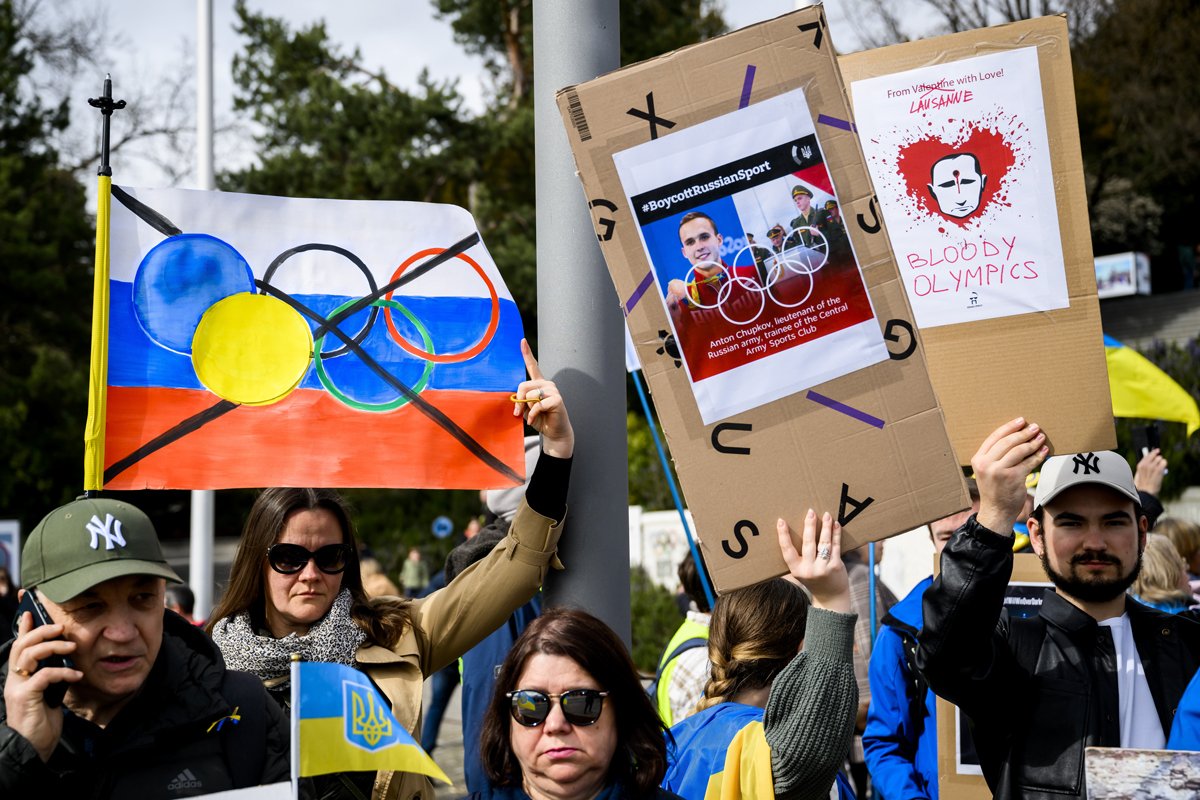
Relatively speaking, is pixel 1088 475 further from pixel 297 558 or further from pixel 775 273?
pixel 297 558

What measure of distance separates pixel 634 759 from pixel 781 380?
2.73 feet

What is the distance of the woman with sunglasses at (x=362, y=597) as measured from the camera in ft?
10.5

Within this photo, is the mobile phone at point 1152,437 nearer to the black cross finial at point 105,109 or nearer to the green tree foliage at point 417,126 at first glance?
the black cross finial at point 105,109

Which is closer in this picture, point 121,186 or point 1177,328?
point 121,186

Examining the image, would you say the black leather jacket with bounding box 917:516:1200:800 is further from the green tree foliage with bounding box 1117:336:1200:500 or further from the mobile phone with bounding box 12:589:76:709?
the green tree foliage with bounding box 1117:336:1200:500

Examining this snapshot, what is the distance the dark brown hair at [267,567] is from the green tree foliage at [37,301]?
74.8ft

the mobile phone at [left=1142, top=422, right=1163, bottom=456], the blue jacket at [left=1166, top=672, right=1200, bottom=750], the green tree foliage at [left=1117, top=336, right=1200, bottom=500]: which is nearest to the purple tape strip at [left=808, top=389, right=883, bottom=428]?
the blue jacket at [left=1166, top=672, right=1200, bottom=750]

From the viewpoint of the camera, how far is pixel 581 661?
2.74 meters

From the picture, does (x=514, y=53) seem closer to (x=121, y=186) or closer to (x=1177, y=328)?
(x=1177, y=328)

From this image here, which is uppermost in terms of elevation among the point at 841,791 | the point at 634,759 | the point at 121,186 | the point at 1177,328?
the point at 1177,328

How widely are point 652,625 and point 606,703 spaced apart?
1134cm

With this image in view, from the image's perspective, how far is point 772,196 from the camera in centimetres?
281

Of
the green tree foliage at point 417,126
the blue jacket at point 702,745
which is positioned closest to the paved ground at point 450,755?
the blue jacket at point 702,745

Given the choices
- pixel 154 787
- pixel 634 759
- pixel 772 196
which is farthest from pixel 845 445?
pixel 154 787
